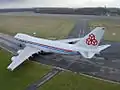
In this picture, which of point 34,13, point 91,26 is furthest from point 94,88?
point 34,13

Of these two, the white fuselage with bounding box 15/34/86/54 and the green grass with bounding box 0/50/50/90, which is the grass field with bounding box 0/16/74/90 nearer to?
the green grass with bounding box 0/50/50/90

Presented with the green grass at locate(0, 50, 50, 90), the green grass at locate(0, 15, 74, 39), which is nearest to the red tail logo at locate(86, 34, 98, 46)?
the green grass at locate(0, 50, 50, 90)

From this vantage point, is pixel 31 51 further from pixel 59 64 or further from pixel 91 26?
pixel 91 26

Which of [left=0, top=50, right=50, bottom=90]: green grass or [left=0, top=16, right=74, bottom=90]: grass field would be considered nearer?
[left=0, top=50, right=50, bottom=90]: green grass

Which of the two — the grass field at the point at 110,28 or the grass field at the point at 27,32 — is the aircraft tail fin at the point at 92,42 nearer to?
the grass field at the point at 27,32

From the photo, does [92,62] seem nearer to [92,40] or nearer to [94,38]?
[92,40]
